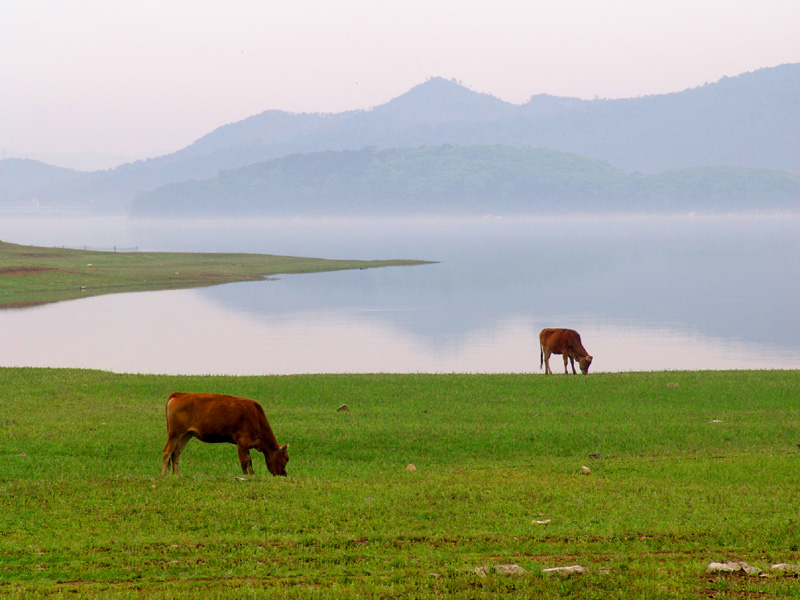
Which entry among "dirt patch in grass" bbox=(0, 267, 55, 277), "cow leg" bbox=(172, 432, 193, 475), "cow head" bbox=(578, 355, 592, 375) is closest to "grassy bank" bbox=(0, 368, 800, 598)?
"cow leg" bbox=(172, 432, 193, 475)

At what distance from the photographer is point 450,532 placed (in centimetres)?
1324

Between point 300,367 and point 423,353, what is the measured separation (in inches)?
374

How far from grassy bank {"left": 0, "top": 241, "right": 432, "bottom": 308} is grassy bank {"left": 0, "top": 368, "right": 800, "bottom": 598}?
54233mm

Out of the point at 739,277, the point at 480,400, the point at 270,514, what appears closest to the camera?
the point at 270,514

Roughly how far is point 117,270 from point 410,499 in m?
88.2

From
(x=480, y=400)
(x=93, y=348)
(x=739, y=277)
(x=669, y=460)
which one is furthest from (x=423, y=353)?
(x=739, y=277)

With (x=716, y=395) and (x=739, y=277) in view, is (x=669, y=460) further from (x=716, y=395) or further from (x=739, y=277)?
(x=739, y=277)

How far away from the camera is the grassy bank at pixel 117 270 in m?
80.2

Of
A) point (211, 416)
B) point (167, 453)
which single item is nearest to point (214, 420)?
point (211, 416)

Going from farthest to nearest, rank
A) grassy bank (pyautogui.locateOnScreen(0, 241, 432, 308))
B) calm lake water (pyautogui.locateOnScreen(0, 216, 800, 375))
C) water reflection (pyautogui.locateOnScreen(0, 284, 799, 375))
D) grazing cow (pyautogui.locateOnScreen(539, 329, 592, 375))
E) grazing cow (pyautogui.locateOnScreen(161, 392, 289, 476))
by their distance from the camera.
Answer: grassy bank (pyautogui.locateOnScreen(0, 241, 432, 308)) < calm lake water (pyautogui.locateOnScreen(0, 216, 800, 375)) < water reflection (pyautogui.locateOnScreen(0, 284, 799, 375)) < grazing cow (pyautogui.locateOnScreen(539, 329, 592, 375)) < grazing cow (pyautogui.locateOnScreen(161, 392, 289, 476))

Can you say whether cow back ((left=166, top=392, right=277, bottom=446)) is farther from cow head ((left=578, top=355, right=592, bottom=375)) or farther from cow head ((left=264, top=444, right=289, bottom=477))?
cow head ((left=578, top=355, right=592, bottom=375))

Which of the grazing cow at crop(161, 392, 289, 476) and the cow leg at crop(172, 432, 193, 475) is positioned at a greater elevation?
the grazing cow at crop(161, 392, 289, 476)

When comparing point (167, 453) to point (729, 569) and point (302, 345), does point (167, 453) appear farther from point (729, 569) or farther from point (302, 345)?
point (302, 345)

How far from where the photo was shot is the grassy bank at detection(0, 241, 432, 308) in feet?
263
